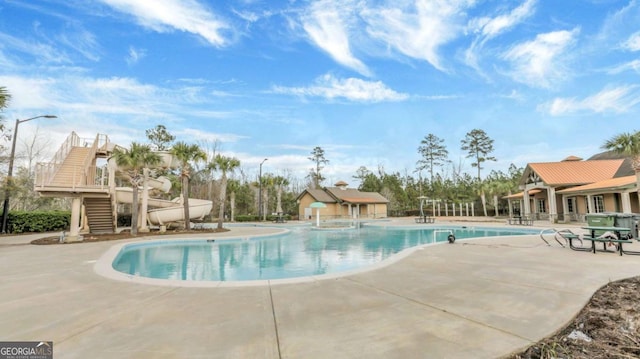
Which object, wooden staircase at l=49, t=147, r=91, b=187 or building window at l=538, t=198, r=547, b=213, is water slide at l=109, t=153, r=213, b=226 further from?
building window at l=538, t=198, r=547, b=213

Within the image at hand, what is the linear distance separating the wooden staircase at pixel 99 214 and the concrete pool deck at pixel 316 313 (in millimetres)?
11124

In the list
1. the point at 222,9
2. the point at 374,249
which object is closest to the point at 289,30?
the point at 222,9

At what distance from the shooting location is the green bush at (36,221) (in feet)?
55.2

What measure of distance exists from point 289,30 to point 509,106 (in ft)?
59.6

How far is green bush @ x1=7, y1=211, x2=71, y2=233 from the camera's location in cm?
1683

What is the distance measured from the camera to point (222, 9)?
12898mm

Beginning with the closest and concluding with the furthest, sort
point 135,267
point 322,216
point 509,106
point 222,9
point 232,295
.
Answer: point 232,295
point 135,267
point 222,9
point 509,106
point 322,216

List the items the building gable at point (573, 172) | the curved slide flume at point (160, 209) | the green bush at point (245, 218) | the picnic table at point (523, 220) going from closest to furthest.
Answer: the curved slide flume at point (160, 209)
the picnic table at point (523, 220)
the building gable at point (573, 172)
the green bush at point (245, 218)

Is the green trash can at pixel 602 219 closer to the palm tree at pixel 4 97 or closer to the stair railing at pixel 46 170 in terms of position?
the palm tree at pixel 4 97

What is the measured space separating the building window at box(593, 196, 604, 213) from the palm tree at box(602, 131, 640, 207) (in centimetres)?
581

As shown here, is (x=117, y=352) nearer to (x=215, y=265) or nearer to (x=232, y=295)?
(x=232, y=295)

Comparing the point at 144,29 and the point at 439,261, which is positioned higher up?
the point at 144,29

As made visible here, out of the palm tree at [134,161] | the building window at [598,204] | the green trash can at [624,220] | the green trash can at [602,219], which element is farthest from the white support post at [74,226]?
the building window at [598,204]

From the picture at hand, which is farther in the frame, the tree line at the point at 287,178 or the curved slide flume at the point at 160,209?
the curved slide flume at the point at 160,209
